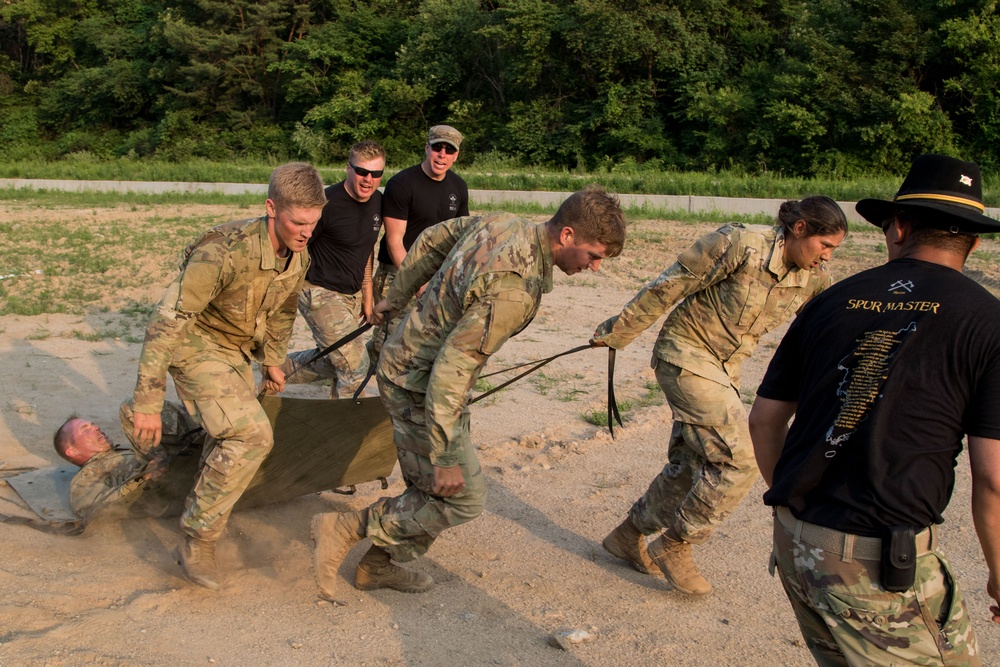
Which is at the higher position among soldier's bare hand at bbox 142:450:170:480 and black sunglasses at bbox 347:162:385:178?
black sunglasses at bbox 347:162:385:178

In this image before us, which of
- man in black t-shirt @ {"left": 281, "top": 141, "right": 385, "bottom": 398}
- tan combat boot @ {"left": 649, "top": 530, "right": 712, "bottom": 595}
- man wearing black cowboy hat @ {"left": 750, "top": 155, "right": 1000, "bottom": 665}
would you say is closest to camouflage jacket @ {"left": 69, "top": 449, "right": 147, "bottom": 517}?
man in black t-shirt @ {"left": 281, "top": 141, "right": 385, "bottom": 398}

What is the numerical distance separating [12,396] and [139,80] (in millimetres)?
41043

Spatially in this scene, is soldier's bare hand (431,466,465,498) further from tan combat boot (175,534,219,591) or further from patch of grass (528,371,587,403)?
patch of grass (528,371,587,403)

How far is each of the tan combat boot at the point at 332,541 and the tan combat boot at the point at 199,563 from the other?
54cm

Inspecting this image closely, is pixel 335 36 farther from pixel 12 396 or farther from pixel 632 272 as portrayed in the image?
pixel 12 396

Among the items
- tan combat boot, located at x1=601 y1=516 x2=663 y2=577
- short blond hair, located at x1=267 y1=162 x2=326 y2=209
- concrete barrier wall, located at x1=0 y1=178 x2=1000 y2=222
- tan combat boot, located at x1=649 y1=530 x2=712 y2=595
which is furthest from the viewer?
concrete barrier wall, located at x1=0 y1=178 x2=1000 y2=222

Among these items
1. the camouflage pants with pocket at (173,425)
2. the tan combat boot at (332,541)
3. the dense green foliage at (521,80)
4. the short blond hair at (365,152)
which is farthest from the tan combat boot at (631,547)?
the dense green foliage at (521,80)

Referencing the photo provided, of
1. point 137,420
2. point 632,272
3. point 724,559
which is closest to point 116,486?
point 137,420

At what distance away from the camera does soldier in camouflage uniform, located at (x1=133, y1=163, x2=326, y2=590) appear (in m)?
4.56

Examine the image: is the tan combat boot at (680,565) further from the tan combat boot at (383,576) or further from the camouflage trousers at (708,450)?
the tan combat boot at (383,576)

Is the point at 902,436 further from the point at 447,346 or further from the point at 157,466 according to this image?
the point at 157,466

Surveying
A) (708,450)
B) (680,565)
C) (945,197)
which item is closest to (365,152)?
(708,450)

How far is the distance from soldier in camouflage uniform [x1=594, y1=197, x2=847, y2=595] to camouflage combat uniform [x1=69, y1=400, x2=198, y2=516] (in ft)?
7.97

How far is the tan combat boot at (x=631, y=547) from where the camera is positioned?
5.25m
